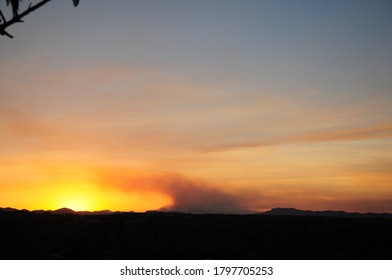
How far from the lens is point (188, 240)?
20.0 m

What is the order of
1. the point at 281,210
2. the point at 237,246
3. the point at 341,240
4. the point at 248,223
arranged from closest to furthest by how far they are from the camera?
1. the point at 237,246
2. the point at 341,240
3. the point at 248,223
4. the point at 281,210

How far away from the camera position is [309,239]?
68.9 feet

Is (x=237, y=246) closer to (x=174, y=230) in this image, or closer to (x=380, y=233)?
(x=174, y=230)

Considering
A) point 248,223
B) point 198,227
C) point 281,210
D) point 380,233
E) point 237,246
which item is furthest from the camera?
point 281,210

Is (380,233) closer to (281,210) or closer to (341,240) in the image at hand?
(341,240)

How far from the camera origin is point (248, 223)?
27531 mm

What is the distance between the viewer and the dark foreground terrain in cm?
1675

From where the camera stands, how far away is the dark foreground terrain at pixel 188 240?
55.0 ft

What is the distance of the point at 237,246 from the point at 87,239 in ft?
23.7

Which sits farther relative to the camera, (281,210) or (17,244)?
(281,210)
